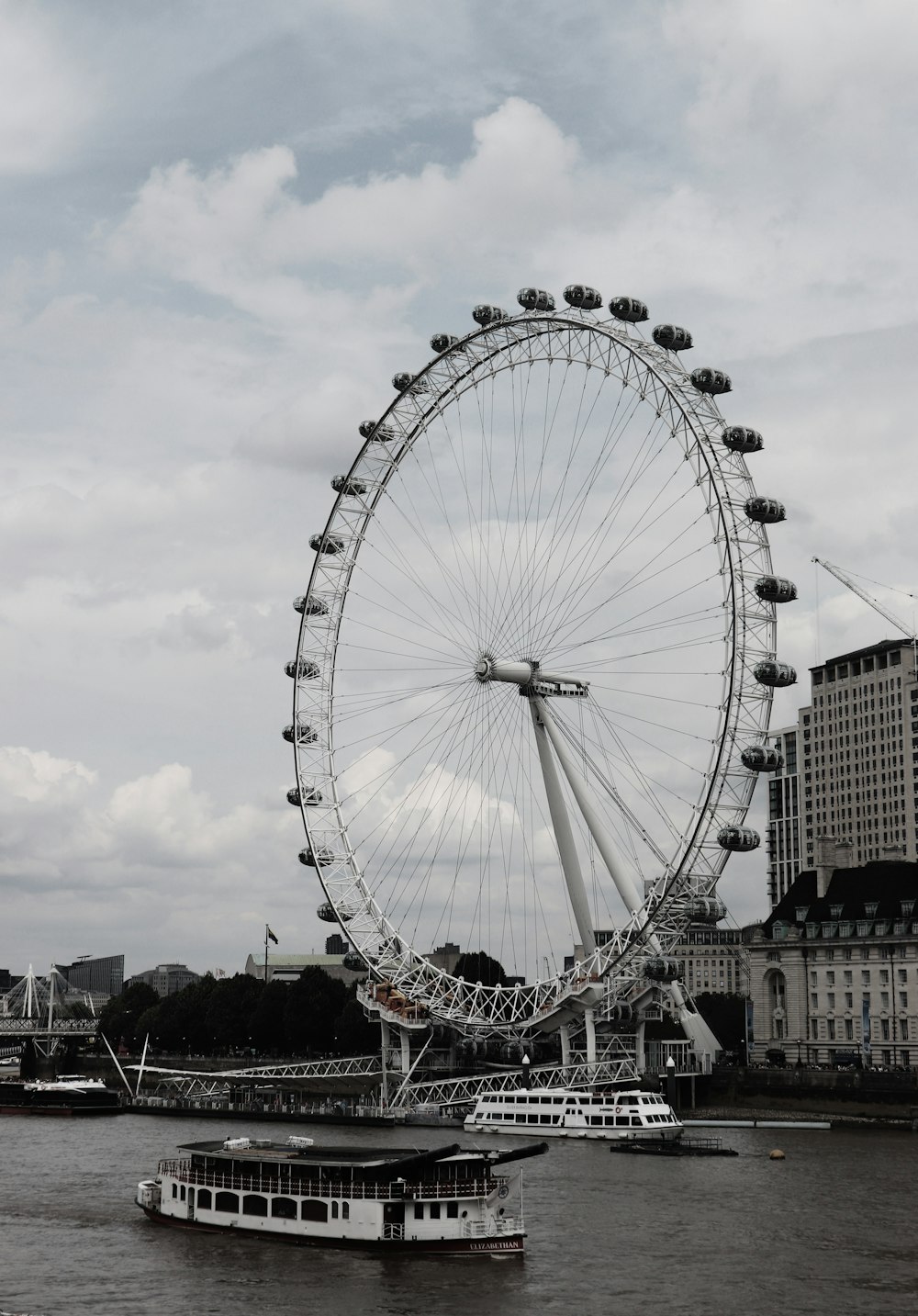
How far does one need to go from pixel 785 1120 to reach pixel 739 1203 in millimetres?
33871

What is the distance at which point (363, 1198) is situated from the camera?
48.5m

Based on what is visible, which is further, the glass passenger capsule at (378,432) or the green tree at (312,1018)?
the green tree at (312,1018)

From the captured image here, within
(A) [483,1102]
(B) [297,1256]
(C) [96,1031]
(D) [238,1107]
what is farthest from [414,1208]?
(C) [96,1031]

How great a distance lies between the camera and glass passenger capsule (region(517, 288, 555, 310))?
88.1 metres

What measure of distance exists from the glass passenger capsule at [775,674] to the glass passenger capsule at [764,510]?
276 inches

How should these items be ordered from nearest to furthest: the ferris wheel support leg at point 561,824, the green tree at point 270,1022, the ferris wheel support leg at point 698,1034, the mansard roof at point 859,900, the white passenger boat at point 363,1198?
the white passenger boat at point 363,1198, the ferris wheel support leg at point 561,824, the ferris wheel support leg at point 698,1034, the mansard roof at point 859,900, the green tree at point 270,1022

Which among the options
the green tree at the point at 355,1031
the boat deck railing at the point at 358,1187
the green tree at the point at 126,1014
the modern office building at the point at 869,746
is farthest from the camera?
the modern office building at the point at 869,746

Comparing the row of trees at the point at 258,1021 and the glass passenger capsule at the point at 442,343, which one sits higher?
the glass passenger capsule at the point at 442,343

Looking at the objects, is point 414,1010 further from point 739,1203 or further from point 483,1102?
point 739,1203

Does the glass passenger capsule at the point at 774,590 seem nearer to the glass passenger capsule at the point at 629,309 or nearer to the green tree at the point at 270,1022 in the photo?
the glass passenger capsule at the point at 629,309

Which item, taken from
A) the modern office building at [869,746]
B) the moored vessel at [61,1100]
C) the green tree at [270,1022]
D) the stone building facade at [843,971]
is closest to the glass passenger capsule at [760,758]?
the stone building facade at [843,971]

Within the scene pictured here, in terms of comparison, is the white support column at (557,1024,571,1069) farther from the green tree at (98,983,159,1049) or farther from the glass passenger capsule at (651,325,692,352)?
the green tree at (98,983,159,1049)

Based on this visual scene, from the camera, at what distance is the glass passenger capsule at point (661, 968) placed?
88.7 m

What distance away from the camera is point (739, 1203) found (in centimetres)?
5688
